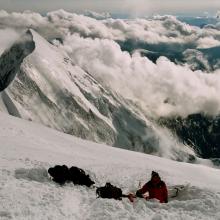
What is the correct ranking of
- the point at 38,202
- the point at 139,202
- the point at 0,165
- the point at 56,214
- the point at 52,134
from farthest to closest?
the point at 52,134
the point at 0,165
the point at 139,202
the point at 38,202
the point at 56,214

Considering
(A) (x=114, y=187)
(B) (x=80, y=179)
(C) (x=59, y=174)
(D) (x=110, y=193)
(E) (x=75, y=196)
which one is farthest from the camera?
(B) (x=80, y=179)

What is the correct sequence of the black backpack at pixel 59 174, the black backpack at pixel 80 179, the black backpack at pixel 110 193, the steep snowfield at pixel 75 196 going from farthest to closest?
the black backpack at pixel 80 179 < the black backpack at pixel 59 174 < the black backpack at pixel 110 193 < the steep snowfield at pixel 75 196

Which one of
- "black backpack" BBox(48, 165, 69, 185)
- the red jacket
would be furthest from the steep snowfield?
the red jacket

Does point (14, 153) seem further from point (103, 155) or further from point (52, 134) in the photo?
point (52, 134)

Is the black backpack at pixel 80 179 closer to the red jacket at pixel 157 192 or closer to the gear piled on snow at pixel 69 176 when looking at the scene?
the gear piled on snow at pixel 69 176

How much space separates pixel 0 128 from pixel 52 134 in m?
6.23

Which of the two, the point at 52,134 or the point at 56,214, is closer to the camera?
the point at 56,214

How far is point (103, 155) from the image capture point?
40844mm

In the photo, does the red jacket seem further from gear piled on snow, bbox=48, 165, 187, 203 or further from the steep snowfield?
the steep snowfield

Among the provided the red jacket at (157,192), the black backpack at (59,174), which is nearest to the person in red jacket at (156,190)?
the red jacket at (157,192)

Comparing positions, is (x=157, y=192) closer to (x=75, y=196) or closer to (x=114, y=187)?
(x=114, y=187)

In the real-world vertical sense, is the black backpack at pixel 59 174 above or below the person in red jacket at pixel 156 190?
above

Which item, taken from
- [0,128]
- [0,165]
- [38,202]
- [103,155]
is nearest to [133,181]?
[0,165]

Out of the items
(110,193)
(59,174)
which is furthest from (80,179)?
(110,193)
